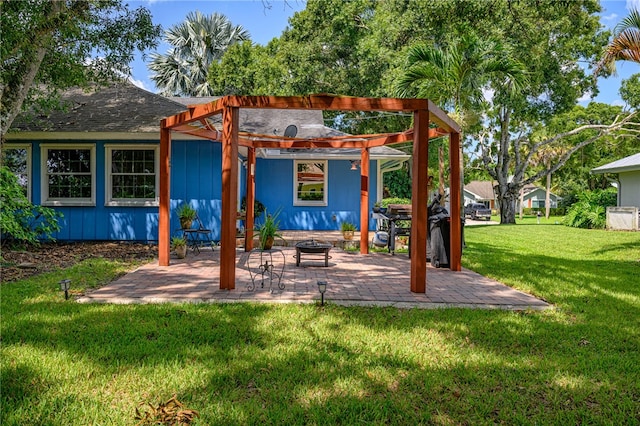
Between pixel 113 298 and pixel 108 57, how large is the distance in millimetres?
6497

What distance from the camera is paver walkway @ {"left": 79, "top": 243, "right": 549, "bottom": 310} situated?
4.89m

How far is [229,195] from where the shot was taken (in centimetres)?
525

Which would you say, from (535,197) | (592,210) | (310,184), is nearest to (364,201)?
(310,184)

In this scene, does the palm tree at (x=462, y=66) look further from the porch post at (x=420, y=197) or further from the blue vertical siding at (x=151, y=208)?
the blue vertical siding at (x=151, y=208)

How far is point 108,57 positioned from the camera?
352 inches

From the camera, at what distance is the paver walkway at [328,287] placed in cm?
489

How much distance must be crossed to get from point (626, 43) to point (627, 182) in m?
12.6

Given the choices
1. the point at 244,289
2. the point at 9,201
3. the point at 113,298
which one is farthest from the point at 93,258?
the point at 244,289

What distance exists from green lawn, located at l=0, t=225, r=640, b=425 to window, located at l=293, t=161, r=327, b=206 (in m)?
8.55

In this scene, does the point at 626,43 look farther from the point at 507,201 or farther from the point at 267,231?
the point at 507,201

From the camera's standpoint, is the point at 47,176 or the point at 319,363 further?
the point at 47,176

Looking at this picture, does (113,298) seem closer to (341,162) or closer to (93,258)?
(93,258)

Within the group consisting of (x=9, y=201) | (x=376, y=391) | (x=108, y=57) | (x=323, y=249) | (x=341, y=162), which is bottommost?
(x=376, y=391)

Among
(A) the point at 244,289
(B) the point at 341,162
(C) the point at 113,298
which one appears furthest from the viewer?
(B) the point at 341,162
